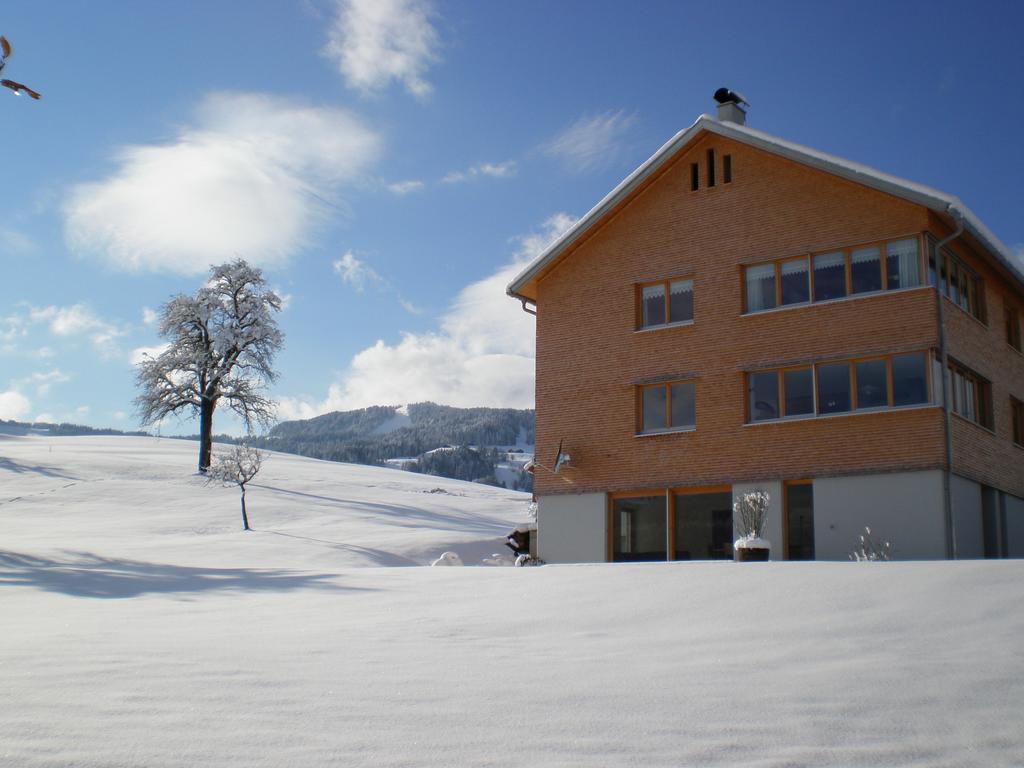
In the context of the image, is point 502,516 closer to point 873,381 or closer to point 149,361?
point 149,361

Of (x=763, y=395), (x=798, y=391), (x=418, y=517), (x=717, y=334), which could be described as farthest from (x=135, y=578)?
(x=418, y=517)

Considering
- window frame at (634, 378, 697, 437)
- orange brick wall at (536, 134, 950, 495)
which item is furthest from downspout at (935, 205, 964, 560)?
window frame at (634, 378, 697, 437)

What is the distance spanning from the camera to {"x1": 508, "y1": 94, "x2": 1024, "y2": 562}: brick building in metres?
22.3

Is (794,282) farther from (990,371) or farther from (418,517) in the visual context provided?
(418,517)

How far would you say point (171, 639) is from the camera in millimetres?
10125

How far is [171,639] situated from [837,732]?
21.5 feet

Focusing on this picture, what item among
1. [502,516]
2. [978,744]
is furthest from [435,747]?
[502,516]

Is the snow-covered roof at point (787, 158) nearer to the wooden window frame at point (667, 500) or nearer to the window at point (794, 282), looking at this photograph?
the window at point (794, 282)

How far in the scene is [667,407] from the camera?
25531 millimetres

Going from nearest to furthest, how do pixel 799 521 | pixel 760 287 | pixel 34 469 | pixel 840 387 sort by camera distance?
pixel 840 387
pixel 799 521
pixel 760 287
pixel 34 469

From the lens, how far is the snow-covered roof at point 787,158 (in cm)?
2222

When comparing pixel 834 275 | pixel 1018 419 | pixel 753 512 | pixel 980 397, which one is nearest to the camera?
pixel 753 512

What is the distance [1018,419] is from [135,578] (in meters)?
22.6

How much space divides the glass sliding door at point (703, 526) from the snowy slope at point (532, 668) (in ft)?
26.7
